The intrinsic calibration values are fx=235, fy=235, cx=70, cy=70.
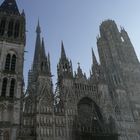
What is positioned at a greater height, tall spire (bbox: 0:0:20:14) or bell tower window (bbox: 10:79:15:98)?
tall spire (bbox: 0:0:20:14)

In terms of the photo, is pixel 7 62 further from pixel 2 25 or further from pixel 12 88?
pixel 2 25

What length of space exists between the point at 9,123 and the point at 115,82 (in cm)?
2030

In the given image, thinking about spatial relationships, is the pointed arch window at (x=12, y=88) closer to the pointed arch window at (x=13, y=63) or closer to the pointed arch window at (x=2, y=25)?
the pointed arch window at (x=13, y=63)

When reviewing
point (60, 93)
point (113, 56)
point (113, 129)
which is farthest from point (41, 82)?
point (113, 56)

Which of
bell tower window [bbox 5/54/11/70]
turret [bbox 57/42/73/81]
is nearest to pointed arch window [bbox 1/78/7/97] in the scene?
bell tower window [bbox 5/54/11/70]

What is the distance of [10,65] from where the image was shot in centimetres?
3275

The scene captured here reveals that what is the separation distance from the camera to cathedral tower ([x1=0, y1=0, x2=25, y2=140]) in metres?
27.6

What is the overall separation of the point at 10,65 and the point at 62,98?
8597mm

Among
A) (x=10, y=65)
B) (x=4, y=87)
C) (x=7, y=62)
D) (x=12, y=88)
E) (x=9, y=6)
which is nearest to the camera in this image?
(x=4, y=87)

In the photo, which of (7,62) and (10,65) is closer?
(10,65)

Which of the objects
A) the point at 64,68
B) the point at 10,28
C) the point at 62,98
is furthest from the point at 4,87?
the point at 10,28

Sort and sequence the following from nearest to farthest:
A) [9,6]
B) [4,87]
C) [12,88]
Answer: [4,87], [12,88], [9,6]

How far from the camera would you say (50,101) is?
31875 mm

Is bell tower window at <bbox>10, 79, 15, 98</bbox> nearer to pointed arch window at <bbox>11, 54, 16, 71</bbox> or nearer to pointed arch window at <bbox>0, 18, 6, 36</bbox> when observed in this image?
pointed arch window at <bbox>11, 54, 16, 71</bbox>
